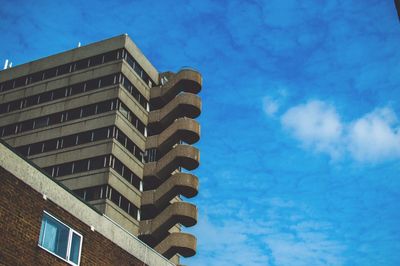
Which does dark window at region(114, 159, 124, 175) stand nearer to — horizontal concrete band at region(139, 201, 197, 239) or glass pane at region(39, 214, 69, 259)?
horizontal concrete band at region(139, 201, 197, 239)

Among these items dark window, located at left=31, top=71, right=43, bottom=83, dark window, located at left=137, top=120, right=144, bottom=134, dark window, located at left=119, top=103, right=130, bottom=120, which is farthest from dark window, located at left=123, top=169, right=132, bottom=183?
dark window, located at left=31, top=71, right=43, bottom=83

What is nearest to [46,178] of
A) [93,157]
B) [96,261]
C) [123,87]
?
[96,261]

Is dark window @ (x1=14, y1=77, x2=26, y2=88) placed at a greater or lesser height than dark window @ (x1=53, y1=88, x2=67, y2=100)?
greater

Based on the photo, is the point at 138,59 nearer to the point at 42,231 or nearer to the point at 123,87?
the point at 123,87

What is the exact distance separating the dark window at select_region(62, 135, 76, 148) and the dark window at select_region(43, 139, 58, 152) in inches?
43.4

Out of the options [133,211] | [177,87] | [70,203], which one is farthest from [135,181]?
[70,203]

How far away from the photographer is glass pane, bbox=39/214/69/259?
18.6 metres

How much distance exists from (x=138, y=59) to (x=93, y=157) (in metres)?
13.5

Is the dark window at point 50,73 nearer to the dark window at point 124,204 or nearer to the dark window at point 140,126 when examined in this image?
the dark window at point 140,126

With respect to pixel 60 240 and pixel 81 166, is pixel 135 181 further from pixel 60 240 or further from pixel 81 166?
pixel 60 240

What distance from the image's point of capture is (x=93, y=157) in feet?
174

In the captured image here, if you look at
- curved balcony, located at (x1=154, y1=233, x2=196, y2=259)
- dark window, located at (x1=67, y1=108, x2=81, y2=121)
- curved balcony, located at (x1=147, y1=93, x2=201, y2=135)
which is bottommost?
curved balcony, located at (x1=154, y1=233, x2=196, y2=259)

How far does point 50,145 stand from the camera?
56.3 meters

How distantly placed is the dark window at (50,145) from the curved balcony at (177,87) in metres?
12.0
